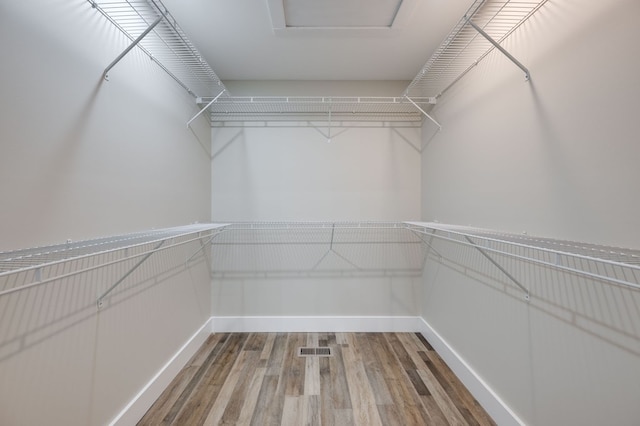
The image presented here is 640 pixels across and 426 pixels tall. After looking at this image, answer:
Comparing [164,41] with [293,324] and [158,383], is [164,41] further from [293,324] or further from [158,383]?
[293,324]

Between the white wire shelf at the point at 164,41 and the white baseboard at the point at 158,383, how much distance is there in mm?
1870

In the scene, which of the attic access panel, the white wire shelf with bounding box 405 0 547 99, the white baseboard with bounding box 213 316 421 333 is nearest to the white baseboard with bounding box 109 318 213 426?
the white baseboard with bounding box 213 316 421 333

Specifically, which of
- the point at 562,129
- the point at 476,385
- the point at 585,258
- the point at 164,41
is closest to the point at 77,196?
the point at 164,41

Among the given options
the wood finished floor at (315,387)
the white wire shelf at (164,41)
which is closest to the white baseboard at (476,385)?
the wood finished floor at (315,387)

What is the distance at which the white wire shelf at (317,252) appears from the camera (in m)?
2.53

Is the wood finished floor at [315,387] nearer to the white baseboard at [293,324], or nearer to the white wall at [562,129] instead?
the white baseboard at [293,324]

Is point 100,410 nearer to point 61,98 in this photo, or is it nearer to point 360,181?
point 61,98

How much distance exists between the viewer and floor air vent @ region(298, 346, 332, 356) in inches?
84.3

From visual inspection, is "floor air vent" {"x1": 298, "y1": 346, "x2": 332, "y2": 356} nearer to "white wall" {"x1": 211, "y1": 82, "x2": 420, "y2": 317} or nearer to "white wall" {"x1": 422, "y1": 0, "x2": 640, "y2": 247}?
"white wall" {"x1": 211, "y1": 82, "x2": 420, "y2": 317}

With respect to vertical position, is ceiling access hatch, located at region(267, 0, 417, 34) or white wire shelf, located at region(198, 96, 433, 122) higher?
ceiling access hatch, located at region(267, 0, 417, 34)

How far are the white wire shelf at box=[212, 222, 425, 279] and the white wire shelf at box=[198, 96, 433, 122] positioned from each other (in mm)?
999

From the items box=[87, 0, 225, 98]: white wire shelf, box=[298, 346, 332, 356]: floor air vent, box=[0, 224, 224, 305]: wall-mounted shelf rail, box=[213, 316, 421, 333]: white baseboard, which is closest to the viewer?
box=[0, 224, 224, 305]: wall-mounted shelf rail

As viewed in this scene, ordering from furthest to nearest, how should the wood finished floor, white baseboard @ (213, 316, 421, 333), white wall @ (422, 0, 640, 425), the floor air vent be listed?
white baseboard @ (213, 316, 421, 333), the floor air vent, the wood finished floor, white wall @ (422, 0, 640, 425)

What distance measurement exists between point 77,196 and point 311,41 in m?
1.63
